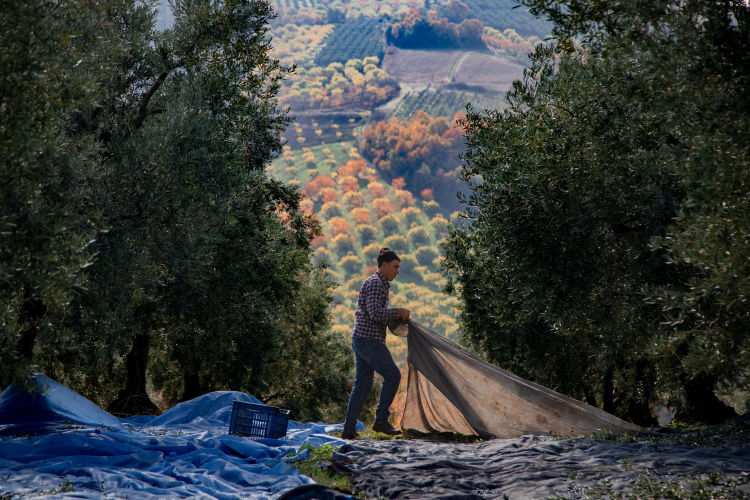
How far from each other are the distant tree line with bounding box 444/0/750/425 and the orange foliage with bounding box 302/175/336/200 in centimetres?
12936

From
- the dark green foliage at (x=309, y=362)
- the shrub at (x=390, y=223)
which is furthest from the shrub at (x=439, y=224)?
the dark green foliage at (x=309, y=362)

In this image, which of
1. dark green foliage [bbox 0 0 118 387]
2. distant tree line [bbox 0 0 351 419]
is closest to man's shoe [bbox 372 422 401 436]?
distant tree line [bbox 0 0 351 419]

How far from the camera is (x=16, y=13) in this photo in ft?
16.9

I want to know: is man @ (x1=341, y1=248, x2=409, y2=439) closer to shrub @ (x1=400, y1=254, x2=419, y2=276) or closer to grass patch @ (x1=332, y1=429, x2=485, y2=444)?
grass patch @ (x1=332, y1=429, x2=485, y2=444)

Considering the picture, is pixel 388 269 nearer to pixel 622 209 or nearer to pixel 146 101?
pixel 622 209

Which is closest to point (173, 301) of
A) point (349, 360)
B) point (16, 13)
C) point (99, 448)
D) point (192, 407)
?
point (192, 407)

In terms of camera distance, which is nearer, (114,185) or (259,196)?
(114,185)

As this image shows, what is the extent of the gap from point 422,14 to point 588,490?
8363 inches

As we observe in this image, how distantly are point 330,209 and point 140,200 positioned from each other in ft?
444

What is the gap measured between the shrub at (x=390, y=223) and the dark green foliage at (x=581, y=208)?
411ft

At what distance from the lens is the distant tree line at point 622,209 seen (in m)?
5.09

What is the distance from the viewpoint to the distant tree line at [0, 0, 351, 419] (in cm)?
543

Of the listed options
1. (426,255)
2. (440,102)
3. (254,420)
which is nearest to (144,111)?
(254,420)

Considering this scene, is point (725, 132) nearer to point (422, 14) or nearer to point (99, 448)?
point (99, 448)
